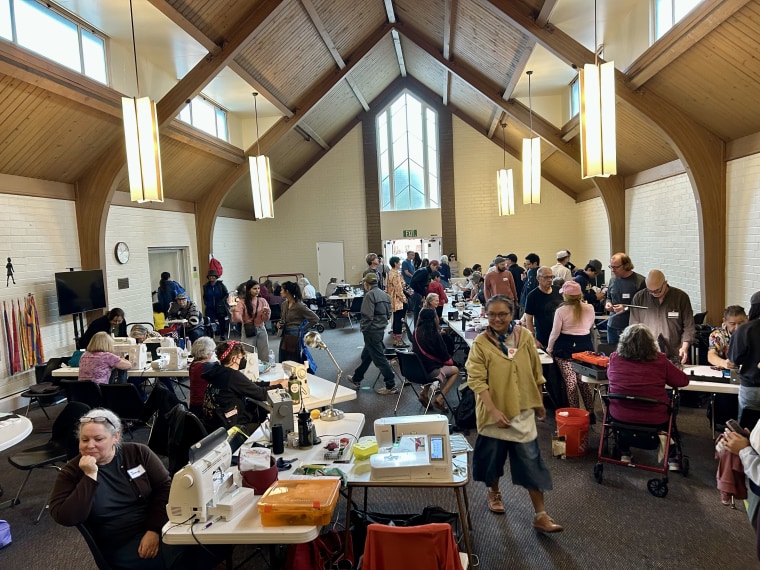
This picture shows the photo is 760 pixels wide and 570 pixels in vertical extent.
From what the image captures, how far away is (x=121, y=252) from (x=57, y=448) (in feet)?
16.3

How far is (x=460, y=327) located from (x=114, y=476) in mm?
5114

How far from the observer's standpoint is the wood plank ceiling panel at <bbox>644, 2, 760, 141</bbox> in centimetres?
452

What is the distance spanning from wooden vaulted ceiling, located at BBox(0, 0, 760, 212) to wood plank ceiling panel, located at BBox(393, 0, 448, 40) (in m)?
0.03

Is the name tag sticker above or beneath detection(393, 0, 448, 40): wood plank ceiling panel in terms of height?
beneath

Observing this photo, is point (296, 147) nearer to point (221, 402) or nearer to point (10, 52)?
point (10, 52)

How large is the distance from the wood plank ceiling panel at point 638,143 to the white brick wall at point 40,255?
796 cm

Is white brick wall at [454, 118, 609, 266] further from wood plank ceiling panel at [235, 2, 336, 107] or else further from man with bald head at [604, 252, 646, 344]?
man with bald head at [604, 252, 646, 344]

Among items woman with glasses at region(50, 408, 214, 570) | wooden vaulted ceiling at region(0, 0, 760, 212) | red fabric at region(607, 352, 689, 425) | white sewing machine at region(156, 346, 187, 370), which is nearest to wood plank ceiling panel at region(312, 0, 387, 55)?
wooden vaulted ceiling at region(0, 0, 760, 212)

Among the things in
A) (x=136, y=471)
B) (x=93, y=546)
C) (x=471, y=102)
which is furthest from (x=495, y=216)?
(x=93, y=546)

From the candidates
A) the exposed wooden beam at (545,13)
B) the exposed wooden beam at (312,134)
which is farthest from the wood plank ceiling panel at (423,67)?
the exposed wooden beam at (545,13)

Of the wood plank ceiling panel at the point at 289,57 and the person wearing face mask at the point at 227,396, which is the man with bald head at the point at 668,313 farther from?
the wood plank ceiling panel at the point at 289,57

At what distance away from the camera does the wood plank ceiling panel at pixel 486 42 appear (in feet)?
24.1

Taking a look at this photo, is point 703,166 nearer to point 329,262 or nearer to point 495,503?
point 495,503

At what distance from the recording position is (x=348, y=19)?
874 cm
